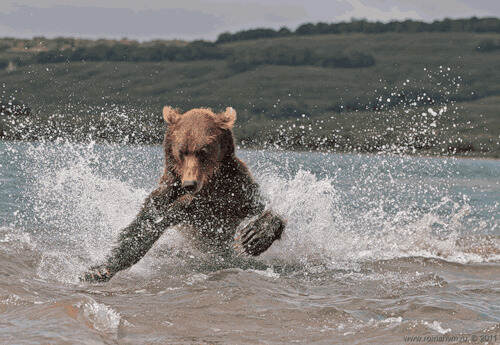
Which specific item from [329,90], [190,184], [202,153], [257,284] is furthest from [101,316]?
[329,90]

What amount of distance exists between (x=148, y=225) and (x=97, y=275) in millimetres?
763

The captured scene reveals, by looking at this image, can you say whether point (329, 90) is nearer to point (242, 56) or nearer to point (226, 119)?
point (242, 56)

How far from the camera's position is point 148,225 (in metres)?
6.62

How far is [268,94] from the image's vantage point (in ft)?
357

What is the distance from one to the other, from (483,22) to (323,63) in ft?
155

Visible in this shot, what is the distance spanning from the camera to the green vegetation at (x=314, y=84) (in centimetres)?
6862

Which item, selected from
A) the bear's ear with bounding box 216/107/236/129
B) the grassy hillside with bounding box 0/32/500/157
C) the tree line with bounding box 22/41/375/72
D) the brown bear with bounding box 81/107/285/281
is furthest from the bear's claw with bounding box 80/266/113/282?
the tree line with bounding box 22/41/375/72

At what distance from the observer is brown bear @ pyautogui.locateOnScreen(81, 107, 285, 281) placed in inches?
245

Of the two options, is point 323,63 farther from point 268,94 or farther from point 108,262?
→ point 108,262

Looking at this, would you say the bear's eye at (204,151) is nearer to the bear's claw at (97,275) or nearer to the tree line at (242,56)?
the bear's claw at (97,275)

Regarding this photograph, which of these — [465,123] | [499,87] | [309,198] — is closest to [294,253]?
[309,198]

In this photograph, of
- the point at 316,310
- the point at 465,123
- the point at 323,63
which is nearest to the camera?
the point at 316,310

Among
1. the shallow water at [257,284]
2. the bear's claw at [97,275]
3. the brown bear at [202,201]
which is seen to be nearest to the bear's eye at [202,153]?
the brown bear at [202,201]

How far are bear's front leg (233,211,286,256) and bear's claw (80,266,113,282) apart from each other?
53.0 inches
